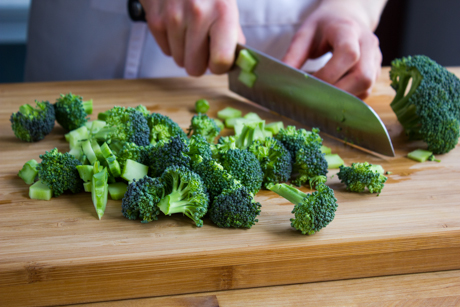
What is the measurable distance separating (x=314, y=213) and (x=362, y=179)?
1.05 feet

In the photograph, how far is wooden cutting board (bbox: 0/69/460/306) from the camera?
1.17 m

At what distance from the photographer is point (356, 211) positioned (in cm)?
140

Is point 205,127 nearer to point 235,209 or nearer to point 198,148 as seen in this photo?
point 198,148

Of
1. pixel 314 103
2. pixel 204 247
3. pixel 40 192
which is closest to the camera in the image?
pixel 204 247

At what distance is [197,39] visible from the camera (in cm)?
221

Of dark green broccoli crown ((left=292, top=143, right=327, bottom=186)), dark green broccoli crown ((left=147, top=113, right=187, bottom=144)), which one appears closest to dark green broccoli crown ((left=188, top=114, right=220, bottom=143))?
dark green broccoli crown ((left=147, top=113, right=187, bottom=144))

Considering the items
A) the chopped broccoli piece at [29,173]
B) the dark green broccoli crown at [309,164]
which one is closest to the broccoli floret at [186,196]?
the dark green broccoli crown at [309,164]

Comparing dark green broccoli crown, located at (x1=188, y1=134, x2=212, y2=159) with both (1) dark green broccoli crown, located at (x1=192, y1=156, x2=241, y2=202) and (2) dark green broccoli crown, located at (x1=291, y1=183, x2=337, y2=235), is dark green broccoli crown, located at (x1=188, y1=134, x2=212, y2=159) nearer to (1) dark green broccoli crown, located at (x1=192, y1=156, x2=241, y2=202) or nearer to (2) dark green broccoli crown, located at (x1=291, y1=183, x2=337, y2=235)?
(1) dark green broccoli crown, located at (x1=192, y1=156, x2=241, y2=202)

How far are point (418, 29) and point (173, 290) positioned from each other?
4327 millimetres

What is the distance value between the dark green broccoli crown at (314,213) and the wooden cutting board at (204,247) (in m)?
0.04

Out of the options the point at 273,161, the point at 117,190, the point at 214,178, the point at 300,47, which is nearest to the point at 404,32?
the point at 300,47

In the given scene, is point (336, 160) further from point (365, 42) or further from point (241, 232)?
point (365, 42)

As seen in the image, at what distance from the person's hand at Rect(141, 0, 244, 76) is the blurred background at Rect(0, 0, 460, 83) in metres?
2.83

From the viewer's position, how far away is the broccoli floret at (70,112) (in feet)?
6.03
